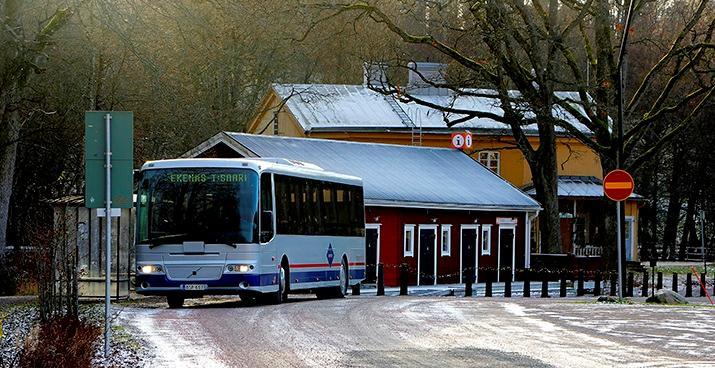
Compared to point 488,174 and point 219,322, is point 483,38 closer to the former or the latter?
point 488,174

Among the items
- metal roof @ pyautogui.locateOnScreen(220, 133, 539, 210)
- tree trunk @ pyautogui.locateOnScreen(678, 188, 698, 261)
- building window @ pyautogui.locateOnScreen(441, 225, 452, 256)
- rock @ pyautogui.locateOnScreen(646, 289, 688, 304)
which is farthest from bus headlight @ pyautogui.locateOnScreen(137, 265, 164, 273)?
tree trunk @ pyautogui.locateOnScreen(678, 188, 698, 261)

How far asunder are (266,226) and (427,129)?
38920 mm

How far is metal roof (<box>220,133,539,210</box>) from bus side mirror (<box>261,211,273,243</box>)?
17563 millimetres

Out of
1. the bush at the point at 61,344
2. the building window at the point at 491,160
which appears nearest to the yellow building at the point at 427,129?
the building window at the point at 491,160

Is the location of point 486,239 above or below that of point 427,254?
above

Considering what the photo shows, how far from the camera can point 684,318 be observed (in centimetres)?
2442

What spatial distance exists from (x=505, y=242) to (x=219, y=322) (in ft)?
120

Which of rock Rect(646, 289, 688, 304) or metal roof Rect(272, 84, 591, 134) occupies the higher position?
metal roof Rect(272, 84, 591, 134)

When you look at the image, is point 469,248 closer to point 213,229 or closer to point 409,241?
point 409,241

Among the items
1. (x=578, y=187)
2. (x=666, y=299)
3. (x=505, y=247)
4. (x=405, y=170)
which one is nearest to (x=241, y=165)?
(x=666, y=299)

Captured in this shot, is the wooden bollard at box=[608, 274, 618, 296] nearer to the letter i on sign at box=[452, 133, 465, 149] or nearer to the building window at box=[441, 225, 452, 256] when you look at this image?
the building window at box=[441, 225, 452, 256]

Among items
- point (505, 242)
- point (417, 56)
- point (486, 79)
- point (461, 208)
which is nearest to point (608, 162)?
point (486, 79)

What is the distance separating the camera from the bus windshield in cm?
2891

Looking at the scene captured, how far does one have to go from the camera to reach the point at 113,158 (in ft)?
56.4
